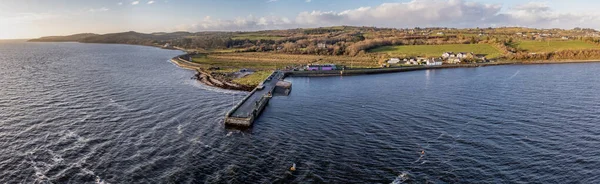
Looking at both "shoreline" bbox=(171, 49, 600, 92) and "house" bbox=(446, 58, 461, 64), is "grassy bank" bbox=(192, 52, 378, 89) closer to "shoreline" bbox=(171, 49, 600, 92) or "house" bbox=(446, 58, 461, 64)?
"shoreline" bbox=(171, 49, 600, 92)

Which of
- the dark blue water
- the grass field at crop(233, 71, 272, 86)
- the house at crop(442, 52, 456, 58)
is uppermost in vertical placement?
the house at crop(442, 52, 456, 58)

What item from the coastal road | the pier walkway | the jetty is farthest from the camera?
the coastal road

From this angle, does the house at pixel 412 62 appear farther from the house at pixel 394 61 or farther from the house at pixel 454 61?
the house at pixel 454 61

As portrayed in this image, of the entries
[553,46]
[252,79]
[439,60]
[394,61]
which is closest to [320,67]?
[252,79]

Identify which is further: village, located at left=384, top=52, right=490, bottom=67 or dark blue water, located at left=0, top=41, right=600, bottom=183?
village, located at left=384, top=52, right=490, bottom=67

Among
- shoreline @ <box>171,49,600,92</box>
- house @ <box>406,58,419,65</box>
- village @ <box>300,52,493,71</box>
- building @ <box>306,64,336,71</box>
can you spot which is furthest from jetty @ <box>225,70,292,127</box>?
house @ <box>406,58,419,65</box>

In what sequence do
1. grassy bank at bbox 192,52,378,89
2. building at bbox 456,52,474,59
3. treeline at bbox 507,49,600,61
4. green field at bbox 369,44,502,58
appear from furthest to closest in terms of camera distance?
green field at bbox 369,44,502,58, treeline at bbox 507,49,600,61, building at bbox 456,52,474,59, grassy bank at bbox 192,52,378,89

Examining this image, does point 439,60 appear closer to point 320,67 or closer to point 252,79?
point 320,67

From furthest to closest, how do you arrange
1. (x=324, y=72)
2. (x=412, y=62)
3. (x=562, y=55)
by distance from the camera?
(x=562, y=55) → (x=412, y=62) → (x=324, y=72)
